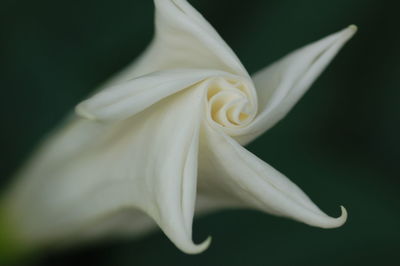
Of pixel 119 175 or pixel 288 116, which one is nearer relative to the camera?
pixel 119 175

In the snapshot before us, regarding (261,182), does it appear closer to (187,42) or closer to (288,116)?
(187,42)

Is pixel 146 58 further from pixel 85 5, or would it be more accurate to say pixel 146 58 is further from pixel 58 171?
pixel 85 5

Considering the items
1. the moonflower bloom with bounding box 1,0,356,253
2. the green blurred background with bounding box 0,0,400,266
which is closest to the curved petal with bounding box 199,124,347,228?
the moonflower bloom with bounding box 1,0,356,253

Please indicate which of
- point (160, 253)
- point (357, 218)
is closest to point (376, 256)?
point (357, 218)

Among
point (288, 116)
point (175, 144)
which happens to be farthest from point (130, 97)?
point (288, 116)

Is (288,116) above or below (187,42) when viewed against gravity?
below

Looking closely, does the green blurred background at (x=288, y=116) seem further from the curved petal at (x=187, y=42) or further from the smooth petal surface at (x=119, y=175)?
the curved petal at (x=187, y=42)
